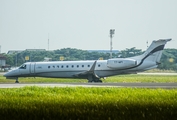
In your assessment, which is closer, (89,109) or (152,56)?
(89,109)

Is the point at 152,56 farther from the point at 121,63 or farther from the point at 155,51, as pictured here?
the point at 121,63

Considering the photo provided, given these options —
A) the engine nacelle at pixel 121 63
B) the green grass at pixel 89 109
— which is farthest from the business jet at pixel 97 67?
the green grass at pixel 89 109

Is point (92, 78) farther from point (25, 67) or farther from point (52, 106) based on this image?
point (52, 106)

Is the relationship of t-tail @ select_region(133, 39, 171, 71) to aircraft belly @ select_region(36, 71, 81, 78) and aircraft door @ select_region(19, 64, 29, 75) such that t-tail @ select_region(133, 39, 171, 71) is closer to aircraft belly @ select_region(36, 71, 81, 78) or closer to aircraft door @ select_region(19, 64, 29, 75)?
aircraft belly @ select_region(36, 71, 81, 78)

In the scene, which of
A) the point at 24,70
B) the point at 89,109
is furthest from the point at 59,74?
the point at 89,109

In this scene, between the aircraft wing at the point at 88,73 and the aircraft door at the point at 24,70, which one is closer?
the aircraft wing at the point at 88,73

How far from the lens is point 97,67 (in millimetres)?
48844

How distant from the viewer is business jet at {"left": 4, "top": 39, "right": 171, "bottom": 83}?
4803 centimetres

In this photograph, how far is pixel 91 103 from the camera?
1623 cm

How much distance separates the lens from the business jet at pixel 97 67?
4803 cm

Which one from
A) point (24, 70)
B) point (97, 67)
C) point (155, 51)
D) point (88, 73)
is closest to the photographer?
point (155, 51)

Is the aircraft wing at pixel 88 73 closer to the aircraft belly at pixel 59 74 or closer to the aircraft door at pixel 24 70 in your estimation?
the aircraft belly at pixel 59 74

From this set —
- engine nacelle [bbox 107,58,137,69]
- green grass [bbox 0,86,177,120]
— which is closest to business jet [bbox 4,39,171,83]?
engine nacelle [bbox 107,58,137,69]

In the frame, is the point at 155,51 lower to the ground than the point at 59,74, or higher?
higher
